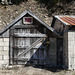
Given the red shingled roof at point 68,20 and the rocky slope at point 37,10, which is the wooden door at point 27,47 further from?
the rocky slope at point 37,10

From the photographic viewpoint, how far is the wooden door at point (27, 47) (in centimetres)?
1108

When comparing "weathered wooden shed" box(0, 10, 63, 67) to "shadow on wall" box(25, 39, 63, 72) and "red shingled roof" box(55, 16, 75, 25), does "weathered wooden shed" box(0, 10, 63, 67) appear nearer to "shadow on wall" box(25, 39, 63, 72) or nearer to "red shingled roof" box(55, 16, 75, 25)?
"shadow on wall" box(25, 39, 63, 72)

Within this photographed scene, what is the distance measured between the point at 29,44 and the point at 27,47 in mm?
301

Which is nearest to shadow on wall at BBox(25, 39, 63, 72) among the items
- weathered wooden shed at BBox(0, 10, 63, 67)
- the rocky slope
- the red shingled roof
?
weathered wooden shed at BBox(0, 10, 63, 67)

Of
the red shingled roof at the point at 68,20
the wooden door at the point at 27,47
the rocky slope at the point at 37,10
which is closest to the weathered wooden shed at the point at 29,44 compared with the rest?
the wooden door at the point at 27,47

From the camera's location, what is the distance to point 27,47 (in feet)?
36.5

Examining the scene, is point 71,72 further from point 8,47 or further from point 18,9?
point 18,9

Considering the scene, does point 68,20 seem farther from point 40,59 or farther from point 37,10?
point 37,10

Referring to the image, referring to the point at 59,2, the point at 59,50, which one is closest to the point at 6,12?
the point at 59,2

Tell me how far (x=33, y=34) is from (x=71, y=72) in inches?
168

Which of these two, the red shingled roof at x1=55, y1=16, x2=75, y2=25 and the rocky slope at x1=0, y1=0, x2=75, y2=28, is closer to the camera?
the red shingled roof at x1=55, y1=16, x2=75, y2=25

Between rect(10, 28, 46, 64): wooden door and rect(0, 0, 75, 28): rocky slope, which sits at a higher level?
rect(0, 0, 75, 28): rocky slope

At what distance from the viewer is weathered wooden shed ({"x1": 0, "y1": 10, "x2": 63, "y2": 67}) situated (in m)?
11.0

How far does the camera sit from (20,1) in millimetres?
24812
